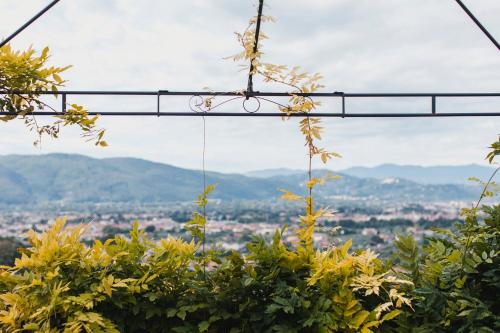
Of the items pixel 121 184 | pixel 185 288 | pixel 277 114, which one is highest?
pixel 277 114

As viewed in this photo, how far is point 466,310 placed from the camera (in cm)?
231

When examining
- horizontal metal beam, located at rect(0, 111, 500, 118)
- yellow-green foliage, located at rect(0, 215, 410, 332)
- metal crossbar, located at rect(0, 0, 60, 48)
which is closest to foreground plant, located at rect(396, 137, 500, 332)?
yellow-green foliage, located at rect(0, 215, 410, 332)

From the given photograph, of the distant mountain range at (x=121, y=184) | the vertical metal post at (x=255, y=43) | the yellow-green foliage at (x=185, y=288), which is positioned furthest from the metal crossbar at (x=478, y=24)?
the distant mountain range at (x=121, y=184)

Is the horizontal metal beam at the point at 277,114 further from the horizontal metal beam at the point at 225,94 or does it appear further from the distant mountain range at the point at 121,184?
the distant mountain range at the point at 121,184

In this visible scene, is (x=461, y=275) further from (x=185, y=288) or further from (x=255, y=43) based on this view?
(x=255, y=43)

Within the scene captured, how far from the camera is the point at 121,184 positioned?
138 m

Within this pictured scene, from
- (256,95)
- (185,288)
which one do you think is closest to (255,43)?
(256,95)

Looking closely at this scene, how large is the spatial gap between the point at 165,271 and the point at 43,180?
15343 centimetres

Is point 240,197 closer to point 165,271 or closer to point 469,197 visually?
point 469,197

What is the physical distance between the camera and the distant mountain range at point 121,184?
13525 centimetres

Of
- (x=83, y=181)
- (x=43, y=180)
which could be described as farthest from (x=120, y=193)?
(x=43, y=180)

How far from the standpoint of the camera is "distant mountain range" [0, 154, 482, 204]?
135m

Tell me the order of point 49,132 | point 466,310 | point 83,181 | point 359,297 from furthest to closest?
point 83,181 → point 49,132 → point 359,297 → point 466,310

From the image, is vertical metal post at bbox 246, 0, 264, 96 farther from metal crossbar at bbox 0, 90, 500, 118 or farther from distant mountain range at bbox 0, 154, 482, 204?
distant mountain range at bbox 0, 154, 482, 204
